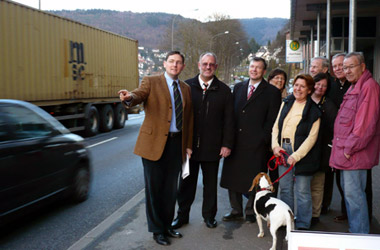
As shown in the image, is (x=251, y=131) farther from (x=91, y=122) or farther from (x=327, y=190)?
(x=91, y=122)

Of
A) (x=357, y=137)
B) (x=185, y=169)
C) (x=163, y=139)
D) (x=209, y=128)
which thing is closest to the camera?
(x=357, y=137)

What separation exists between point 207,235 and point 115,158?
616 centimetres

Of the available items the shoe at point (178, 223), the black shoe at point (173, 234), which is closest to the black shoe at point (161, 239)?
the black shoe at point (173, 234)

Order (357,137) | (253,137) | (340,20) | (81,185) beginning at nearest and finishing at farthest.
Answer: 1. (357,137)
2. (253,137)
3. (81,185)
4. (340,20)

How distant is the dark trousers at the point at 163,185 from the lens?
4141mm

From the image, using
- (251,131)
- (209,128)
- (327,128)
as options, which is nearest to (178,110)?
(209,128)

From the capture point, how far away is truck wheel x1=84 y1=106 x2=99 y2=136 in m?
14.3

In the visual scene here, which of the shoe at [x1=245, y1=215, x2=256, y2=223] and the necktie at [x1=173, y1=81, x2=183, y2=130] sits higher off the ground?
the necktie at [x1=173, y1=81, x2=183, y2=130]

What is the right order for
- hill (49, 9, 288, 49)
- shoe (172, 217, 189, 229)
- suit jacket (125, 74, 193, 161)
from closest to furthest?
suit jacket (125, 74, 193, 161) < shoe (172, 217, 189, 229) < hill (49, 9, 288, 49)

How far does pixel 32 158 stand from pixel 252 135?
2.57 metres

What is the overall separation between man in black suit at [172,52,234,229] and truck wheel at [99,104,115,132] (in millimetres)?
11676

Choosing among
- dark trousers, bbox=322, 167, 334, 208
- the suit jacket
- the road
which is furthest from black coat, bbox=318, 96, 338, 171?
the road

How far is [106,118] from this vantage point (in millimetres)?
16031

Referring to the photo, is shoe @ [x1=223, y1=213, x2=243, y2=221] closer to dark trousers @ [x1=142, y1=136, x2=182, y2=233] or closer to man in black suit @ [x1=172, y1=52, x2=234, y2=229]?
man in black suit @ [x1=172, y1=52, x2=234, y2=229]
